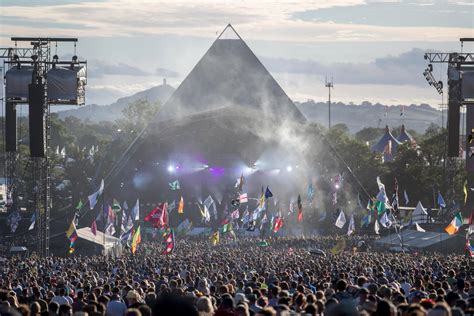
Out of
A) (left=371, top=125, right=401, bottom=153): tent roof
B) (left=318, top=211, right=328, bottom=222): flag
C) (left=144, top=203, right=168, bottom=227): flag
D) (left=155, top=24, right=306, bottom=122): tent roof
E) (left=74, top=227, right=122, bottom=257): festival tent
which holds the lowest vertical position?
(left=318, top=211, right=328, bottom=222): flag

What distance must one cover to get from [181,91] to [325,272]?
206ft

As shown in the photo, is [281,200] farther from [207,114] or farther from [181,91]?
[181,91]

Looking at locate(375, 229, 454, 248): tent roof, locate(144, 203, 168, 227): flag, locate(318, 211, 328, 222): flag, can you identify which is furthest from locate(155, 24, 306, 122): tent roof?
locate(144, 203, 168, 227): flag

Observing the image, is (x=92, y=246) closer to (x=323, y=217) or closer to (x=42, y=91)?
(x=42, y=91)

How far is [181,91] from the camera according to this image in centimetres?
8462

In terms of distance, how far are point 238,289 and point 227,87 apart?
68078 millimetres

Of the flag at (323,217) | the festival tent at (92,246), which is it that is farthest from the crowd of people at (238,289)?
the flag at (323,217)

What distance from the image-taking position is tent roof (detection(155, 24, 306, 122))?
8162cm

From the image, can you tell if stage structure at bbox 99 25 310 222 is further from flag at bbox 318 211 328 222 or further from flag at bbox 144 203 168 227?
flag at bbox 144 203 168 227

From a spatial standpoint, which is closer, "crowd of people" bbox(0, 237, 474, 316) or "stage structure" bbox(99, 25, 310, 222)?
"crowd of people" bbox(0, 237, 474, 316)

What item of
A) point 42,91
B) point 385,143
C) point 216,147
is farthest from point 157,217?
point 385,143

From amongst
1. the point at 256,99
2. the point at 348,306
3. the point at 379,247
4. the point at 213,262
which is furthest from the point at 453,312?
the point at 256,99

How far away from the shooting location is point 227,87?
84938 millimetres

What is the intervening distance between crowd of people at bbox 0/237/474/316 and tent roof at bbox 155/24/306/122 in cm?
4625
